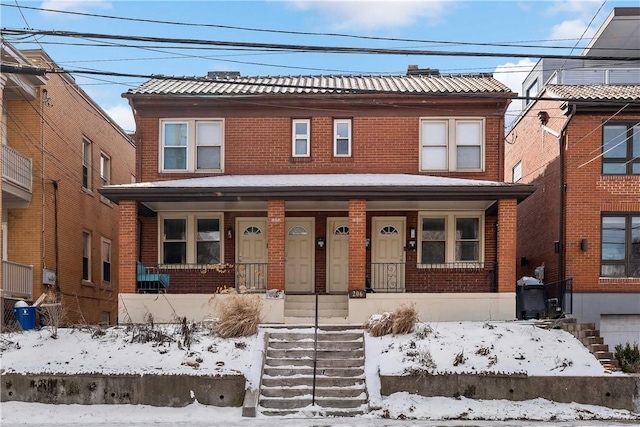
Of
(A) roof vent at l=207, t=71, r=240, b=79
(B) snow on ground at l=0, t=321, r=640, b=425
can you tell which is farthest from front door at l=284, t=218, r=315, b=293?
(A) roof vent at l=207, t=71, r=240, b=79

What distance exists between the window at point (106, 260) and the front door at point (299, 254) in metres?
7.86

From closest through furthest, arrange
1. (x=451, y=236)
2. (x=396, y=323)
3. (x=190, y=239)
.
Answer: (x=396, y=323) → (x=451, y=236) → (x=190, y=239)

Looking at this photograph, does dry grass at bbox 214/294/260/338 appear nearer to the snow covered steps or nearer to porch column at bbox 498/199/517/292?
the snow covered steps

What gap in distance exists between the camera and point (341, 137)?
18406 mm

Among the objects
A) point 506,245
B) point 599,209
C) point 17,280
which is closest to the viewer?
point 506,245

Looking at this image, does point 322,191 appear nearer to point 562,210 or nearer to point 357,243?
point 357,243

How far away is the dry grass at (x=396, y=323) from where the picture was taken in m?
13.7

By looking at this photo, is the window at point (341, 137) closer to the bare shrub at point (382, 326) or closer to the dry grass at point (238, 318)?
the dry grass at point (238, 318)

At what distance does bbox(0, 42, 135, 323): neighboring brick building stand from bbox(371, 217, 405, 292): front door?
25.4ft

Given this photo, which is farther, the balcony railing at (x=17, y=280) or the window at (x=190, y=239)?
the window at (x=190, y=239)

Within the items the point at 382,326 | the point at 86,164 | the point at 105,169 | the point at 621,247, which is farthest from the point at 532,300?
the point at 105,169

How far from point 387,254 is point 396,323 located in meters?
4.67

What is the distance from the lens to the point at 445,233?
1817 centimetres

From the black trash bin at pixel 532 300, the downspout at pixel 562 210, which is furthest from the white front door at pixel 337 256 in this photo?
the downspout at pixel 562 210
